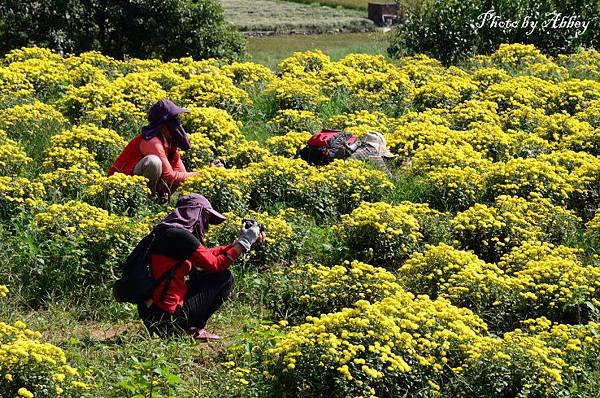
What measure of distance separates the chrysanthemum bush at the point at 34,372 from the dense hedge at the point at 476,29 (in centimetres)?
955

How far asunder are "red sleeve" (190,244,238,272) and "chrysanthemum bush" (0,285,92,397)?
118 cm

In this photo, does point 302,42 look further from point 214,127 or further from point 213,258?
point 213,258

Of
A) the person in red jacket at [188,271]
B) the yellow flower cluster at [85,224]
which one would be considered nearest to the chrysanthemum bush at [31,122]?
the yellow flower cluster at [85,224]

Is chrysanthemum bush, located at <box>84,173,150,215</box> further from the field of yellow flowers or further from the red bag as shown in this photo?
the red bag

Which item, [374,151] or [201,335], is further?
[374,151]

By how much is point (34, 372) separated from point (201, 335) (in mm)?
1400

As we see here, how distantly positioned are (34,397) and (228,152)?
14.6 feet

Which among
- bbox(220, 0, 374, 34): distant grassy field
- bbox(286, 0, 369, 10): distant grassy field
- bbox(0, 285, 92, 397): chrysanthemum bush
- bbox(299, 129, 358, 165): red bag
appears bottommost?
bbox(286, 0, 369, 10): distant grassy field

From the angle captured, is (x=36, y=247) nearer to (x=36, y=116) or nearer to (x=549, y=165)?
(x=36, y=116)

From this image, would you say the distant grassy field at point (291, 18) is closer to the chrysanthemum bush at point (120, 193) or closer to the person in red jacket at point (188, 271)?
the chrysanthemum bush at point (120, 193)

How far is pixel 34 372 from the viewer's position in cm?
533

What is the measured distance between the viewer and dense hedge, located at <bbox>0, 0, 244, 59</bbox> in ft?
45.2

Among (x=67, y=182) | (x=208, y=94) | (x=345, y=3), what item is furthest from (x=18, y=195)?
(x=345, y=3)

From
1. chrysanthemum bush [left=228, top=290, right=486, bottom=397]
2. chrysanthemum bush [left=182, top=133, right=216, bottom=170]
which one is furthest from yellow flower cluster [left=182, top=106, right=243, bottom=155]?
chrysanthemum bush [left=228, top=290, right=486, bottom=397]
